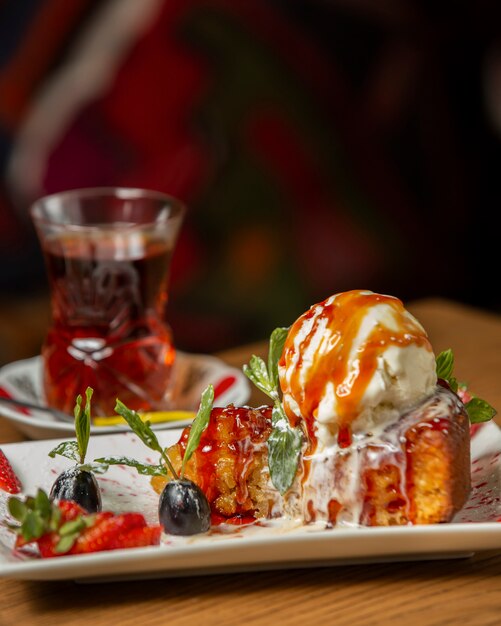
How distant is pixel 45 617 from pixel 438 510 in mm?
406

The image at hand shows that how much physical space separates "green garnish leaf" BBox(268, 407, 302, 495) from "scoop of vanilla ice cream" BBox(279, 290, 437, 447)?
2 cm

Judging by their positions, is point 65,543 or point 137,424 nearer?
point 65,543

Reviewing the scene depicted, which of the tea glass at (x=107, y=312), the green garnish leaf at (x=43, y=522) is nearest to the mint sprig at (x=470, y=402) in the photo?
the green garnish leaf at (x=43, y=522)

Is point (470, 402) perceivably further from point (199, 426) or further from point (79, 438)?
point (79, 438)

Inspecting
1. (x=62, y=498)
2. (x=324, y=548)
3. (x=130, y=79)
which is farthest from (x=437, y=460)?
(x=130, y=79)

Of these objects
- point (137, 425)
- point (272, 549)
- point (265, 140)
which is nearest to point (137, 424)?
point (137, 425)

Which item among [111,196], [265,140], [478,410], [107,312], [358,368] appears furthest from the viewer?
[265,140]

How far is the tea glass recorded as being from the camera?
166 cm

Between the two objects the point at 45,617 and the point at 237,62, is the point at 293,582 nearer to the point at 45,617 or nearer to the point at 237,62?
the point at 45,617

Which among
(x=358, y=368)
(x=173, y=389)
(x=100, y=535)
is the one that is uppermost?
(x=358, y=368)

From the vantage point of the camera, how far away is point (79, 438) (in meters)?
1.16

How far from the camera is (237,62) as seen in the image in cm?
328

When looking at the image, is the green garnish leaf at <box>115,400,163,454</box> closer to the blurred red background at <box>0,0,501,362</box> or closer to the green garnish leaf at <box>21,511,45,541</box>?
the green garnish leaf at <box>21,511,45,541</box>

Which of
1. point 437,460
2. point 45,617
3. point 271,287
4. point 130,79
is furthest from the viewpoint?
point 271,287
